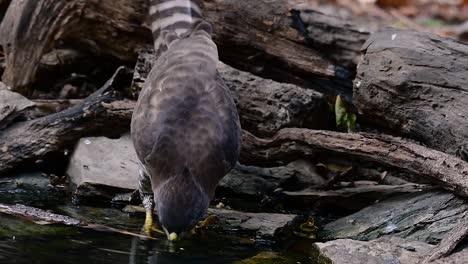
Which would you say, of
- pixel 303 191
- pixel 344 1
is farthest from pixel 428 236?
pixel 344 1

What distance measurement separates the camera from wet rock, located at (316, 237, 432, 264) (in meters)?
5.12

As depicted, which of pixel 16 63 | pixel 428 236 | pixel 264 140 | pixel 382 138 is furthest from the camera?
pixel 16 63

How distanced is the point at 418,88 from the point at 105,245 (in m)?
2.40

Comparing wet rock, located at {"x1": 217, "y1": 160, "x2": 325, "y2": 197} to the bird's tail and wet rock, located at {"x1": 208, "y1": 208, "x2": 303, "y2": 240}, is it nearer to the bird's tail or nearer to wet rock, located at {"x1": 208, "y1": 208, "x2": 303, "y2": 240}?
wet rock, located at {"x1": 208, "y1": 208, "x2": 303, "y2": 240}

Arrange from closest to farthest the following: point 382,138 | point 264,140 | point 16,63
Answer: point 382,138 < point 264,140 < point 16,63

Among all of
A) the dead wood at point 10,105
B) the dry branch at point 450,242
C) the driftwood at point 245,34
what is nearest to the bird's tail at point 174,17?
the driftwood at point 245,34

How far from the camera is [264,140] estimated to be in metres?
6.65

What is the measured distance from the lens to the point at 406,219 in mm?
5859

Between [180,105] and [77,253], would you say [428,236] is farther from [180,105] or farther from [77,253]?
[77,253]

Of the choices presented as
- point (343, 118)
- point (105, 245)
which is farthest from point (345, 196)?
point (105, 245)

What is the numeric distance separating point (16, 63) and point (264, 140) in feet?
7.32

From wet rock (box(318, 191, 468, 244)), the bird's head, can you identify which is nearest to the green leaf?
wet rock (box(318, 191, 468, 244))

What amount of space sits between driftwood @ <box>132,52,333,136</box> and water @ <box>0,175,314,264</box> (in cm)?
128

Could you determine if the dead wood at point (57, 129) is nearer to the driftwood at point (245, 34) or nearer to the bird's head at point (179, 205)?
the driftwood at point (245, 34)
